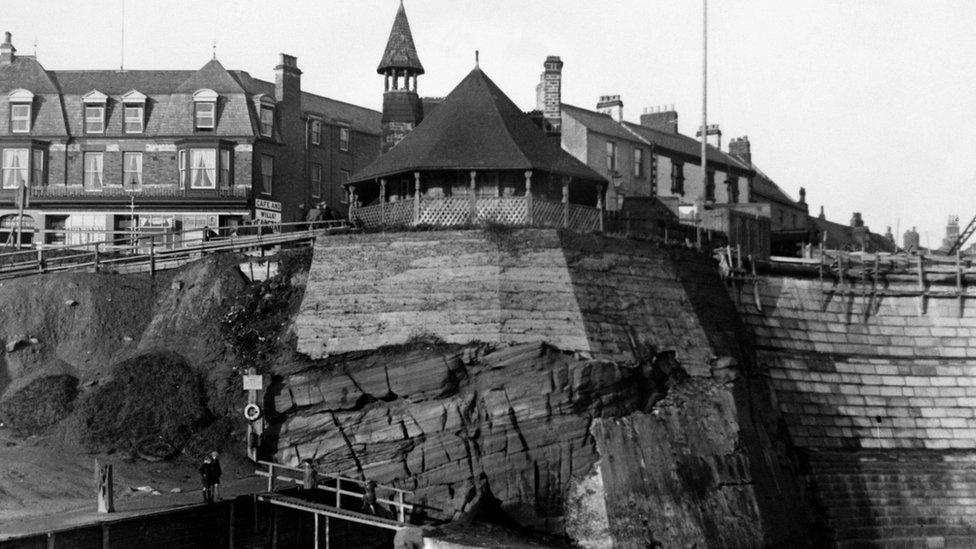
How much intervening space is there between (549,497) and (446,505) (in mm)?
2893

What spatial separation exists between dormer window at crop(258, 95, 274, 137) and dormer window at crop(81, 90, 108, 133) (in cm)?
657

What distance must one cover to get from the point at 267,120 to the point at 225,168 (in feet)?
9.98

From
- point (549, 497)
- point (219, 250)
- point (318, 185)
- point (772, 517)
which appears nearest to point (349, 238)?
point (219, 250)

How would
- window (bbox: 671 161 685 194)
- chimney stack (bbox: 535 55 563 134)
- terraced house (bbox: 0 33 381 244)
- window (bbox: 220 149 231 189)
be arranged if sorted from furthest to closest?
1. window (bbox: 671 161 685 194)
2. window (bbox: 220 149 231 189)
3. terraced house (bbox: 0 33 381 244)
4. chimney stack (bbox: 535 55 563 134)

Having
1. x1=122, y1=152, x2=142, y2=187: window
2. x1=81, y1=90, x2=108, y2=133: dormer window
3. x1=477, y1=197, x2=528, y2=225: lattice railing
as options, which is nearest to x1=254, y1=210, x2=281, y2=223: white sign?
x1=122, y1=152, x2=142, y2=187: window

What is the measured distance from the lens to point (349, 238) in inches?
1524

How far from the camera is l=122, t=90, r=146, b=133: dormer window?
54.1 metres

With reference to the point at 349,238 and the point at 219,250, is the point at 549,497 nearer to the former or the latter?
the point at 349,238

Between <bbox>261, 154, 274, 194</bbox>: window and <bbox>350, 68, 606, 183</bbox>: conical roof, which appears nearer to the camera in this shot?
<bbox>350, 68, 606, 183</bbox>: conical roof

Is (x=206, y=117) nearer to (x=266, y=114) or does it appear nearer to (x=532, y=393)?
(x=266, y=114)

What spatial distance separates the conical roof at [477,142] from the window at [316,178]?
14619 mm

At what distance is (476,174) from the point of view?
41750 mm

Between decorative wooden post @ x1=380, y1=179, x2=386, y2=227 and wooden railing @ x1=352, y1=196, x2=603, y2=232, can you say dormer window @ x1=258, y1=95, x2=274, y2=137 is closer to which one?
decorative wooden post @ x1=380, y1=179, x2=386, y2=227

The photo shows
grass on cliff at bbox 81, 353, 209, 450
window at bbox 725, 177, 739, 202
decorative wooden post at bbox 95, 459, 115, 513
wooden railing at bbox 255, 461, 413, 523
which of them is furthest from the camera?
window at bbox 725, 177, 739, 202
